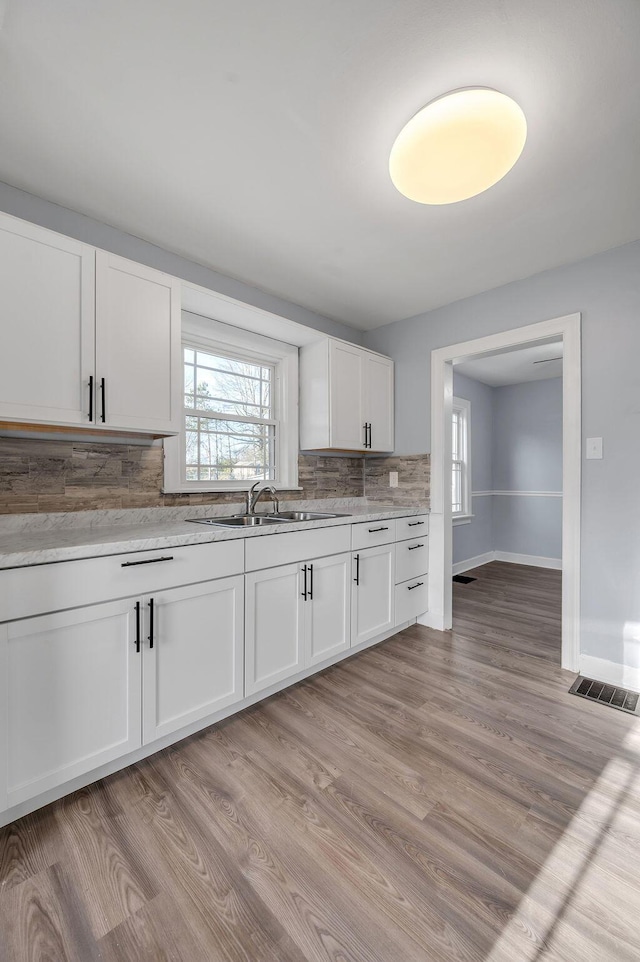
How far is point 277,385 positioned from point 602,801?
9.78 feet

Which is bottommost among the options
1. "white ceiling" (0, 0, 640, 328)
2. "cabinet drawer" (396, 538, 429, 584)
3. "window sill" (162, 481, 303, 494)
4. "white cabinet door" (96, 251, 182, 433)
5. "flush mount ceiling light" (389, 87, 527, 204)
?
"cabinet drawer" (396, 538, 429, 584)

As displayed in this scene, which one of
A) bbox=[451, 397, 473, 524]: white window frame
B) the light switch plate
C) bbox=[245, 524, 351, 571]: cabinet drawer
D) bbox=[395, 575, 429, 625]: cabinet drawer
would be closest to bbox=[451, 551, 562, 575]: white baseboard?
bbox=[451, 397, 473, 524]: white window frame

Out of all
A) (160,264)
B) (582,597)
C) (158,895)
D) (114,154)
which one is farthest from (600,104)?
(158,895)

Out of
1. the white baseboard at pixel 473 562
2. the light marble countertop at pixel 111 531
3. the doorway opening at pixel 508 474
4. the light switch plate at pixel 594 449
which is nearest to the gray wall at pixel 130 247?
the light marble countertop at pixel 111 531

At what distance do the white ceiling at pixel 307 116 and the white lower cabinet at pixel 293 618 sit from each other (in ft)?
6.20

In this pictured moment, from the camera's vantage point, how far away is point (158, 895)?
119 centimetres

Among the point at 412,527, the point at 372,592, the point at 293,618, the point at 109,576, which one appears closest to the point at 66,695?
the point at 109,576

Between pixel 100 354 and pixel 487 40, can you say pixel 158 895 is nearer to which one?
pixel 100 354

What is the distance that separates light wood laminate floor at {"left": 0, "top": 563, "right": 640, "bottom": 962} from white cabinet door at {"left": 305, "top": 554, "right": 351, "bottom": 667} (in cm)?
32

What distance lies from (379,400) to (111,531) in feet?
7.76

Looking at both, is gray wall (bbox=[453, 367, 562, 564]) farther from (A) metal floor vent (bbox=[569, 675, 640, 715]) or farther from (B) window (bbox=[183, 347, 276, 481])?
(B) window (bbox=[183, 347, 276, 481])

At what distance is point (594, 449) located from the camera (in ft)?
8.22

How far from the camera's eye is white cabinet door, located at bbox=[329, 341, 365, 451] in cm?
313

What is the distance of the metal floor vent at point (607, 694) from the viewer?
2.19 meters
